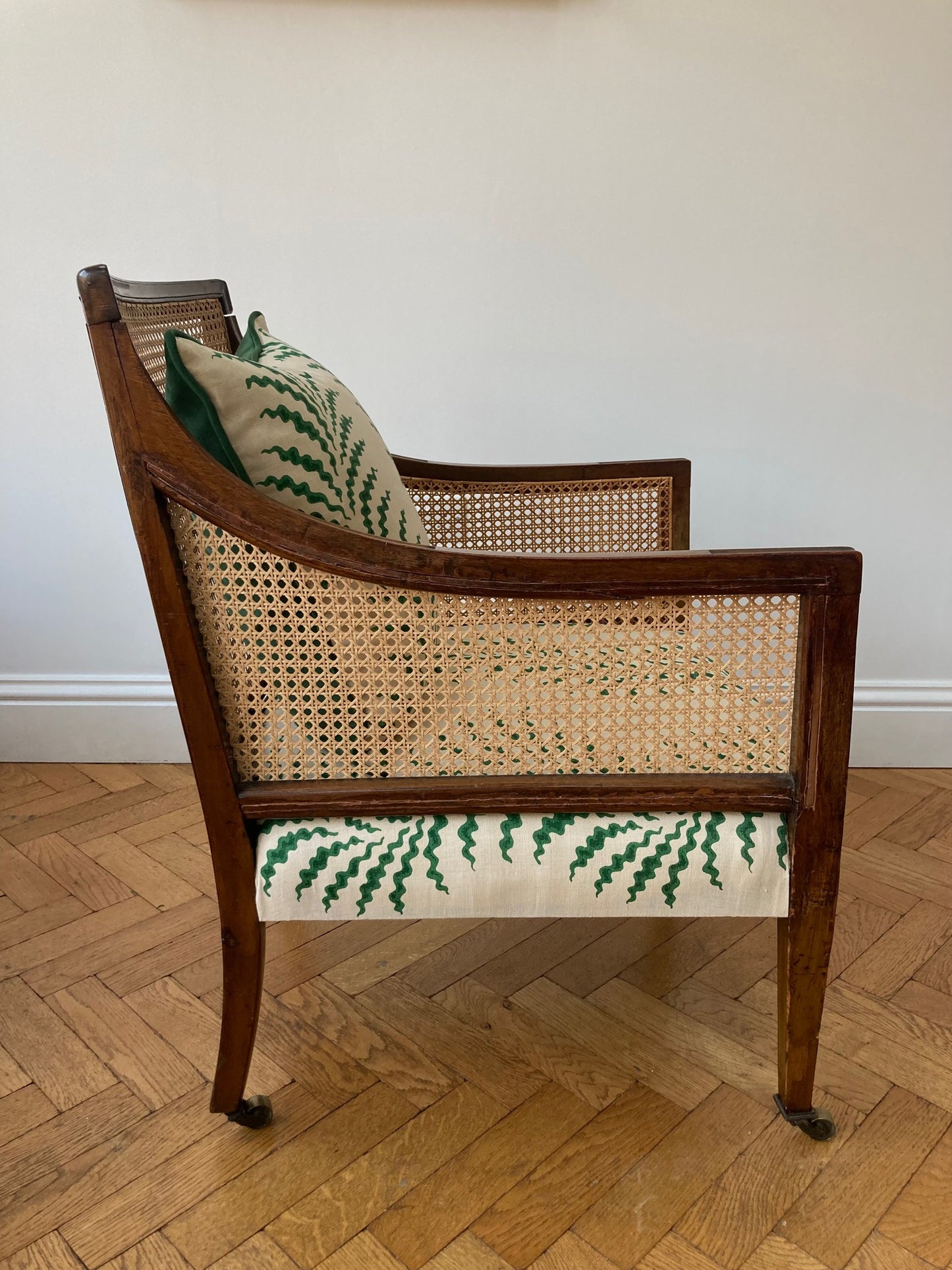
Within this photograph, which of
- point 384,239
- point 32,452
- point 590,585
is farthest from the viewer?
point 32,452

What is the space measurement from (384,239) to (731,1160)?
4.91 ft

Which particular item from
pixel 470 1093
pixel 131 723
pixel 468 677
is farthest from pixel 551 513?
pixel 131 723

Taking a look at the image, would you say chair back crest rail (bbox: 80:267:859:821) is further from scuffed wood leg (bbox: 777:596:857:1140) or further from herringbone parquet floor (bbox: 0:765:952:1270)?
herringbone parquet floor (bbox: 0:765:952:1270)

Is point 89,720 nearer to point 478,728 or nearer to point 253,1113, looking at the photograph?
point 253,1113

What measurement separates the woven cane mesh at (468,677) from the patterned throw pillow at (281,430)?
79 mm

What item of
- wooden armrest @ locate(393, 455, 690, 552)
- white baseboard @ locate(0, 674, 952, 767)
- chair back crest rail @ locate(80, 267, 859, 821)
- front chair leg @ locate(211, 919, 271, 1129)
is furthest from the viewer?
white baseboard @ locate(0, 674, 952, 767)

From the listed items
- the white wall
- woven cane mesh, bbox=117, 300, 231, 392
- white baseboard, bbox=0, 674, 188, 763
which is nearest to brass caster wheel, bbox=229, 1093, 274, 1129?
woven cane mesh, bbox=117, 300, 231, 392

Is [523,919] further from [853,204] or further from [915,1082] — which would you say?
[853,204]

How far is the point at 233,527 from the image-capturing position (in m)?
0.86

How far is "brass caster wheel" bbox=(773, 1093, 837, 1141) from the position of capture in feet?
3.34

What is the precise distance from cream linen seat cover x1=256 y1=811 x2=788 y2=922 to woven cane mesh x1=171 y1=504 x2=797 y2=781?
0.05 metres

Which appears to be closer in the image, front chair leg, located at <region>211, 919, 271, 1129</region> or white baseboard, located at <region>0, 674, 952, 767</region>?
front chair leg, located at <region>211, 919, 271, 1129</region>

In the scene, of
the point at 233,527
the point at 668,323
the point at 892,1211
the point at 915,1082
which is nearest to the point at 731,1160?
the point at 892,1211

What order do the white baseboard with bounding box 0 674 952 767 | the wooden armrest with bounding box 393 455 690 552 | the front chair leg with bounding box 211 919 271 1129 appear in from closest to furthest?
the front chair leg with bounding box 211 919 271 1129
the wooden armrest with bounding box 393 455 690 552
the white baseboard with bounding box 0 674 952 767
